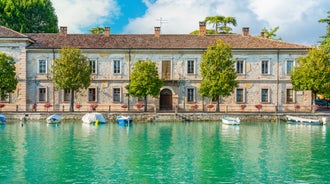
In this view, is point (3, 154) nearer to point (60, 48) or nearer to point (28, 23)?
point (60, 48)

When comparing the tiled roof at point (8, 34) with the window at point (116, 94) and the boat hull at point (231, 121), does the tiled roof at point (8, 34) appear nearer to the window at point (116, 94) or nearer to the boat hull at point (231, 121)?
the window at point (116, 94)

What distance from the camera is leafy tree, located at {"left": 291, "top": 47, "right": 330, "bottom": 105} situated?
44.6m

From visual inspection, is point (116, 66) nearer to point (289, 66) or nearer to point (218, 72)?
point (218, 72)

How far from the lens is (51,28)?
223 ft

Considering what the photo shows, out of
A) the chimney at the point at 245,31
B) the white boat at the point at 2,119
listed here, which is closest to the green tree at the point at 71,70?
the white boat at the point at 2,119

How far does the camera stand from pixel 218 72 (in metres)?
45.0

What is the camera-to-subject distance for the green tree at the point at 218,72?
4475 centimetres

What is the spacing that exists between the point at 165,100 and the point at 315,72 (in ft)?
51.9

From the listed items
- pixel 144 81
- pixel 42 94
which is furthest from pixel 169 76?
pixel 42 94

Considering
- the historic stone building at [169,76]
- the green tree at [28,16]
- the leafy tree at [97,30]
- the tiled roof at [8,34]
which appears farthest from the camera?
the leafy tree at [97,30]

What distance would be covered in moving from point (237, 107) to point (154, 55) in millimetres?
10547

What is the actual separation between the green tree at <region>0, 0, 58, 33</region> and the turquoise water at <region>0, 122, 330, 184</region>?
28.9 metres

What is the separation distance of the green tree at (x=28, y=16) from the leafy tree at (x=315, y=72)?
1514 inches

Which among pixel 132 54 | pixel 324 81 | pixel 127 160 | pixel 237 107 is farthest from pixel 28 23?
pixel 127 160
